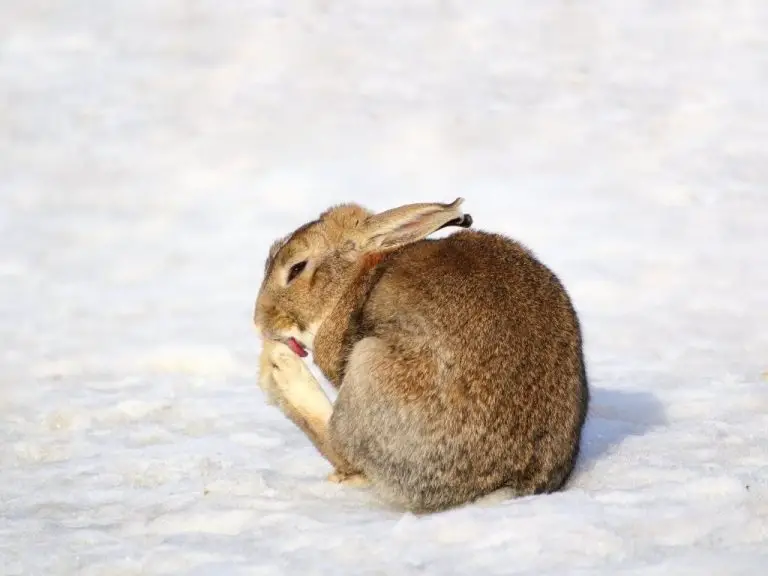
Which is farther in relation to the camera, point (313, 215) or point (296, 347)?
point (313, 215)

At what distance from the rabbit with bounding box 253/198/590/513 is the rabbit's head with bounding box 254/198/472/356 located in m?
0.20

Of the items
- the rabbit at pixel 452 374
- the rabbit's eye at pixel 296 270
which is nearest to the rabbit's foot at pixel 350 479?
the rabbit at pixel 452 374

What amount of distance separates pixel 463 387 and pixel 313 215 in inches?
279

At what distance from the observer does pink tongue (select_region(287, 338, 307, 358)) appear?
619 centimetres

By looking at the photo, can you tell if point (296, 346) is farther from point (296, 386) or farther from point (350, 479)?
point (350, 479)

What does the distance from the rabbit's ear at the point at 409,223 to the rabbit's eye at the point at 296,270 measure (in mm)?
332

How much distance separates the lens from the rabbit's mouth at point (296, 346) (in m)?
6.19

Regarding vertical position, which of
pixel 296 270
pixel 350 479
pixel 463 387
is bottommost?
pixel 350 479

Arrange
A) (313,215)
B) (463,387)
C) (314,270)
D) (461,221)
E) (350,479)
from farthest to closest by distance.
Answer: (313,215)
(314,270)
(461,221)
(350,479)
(463,387)

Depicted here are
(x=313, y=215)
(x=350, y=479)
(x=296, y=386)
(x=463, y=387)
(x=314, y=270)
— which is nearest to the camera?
(x=463, y=387)

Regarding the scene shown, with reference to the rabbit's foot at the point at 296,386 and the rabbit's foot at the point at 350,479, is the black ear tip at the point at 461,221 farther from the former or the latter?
the rabbit's foot at the point at 350,479

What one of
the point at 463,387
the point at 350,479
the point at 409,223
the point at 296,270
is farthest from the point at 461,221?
the point at 350,479

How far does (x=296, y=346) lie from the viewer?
621 centimetres

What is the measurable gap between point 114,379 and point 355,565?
14.2ft
